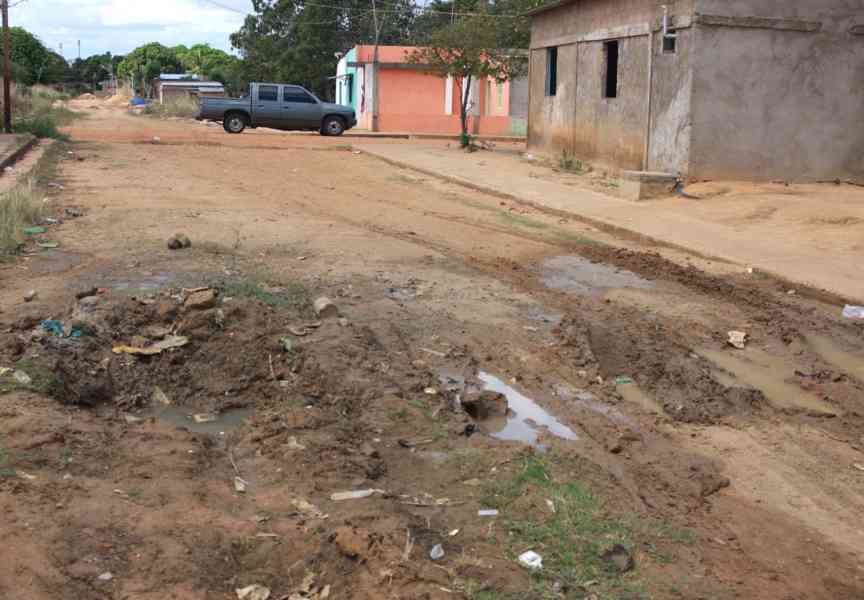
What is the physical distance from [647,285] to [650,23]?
10503 mm

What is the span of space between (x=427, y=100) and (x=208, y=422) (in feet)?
135

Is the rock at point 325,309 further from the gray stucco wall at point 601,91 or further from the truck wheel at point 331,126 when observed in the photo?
the truck wheel at point 331,126

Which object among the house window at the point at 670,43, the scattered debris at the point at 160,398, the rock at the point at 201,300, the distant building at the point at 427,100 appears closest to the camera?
the scattered debris at the point at 160,398

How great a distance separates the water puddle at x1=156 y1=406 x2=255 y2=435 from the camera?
18.6 feet

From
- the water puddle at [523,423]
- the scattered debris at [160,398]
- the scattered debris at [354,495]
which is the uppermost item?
the scattered debris at [160,398]

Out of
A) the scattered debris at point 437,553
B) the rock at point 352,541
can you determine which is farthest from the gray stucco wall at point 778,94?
the rock at point 352,541

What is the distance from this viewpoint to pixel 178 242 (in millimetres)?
10227

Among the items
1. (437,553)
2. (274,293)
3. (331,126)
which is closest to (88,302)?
(274,293)

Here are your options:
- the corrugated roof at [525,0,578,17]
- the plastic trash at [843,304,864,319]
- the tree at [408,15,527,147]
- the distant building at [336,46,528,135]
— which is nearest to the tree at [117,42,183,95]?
the distant building at [336,46,528,135]

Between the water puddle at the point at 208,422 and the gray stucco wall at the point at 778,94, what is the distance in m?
13.3

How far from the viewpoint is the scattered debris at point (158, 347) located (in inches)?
258

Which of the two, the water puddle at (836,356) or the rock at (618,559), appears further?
the water puddle at (836,356)

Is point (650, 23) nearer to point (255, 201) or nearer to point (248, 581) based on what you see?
point (255, 201)

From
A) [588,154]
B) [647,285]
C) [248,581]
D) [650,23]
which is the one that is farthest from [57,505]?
[588,154]
